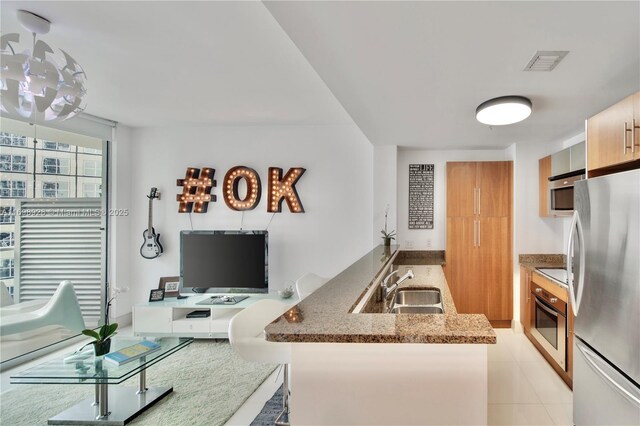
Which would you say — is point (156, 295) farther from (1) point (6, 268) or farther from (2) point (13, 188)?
(2) point (13, 188)

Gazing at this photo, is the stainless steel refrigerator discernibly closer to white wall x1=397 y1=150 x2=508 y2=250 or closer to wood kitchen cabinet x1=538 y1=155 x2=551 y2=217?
wood kitchen cabinet x1=538 y1=155 x2=551 y2=217

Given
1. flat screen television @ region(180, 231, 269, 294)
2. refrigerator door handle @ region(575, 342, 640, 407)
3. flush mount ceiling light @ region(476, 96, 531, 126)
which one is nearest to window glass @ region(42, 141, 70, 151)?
flat screen television @ region(180, 231, 269, 294)

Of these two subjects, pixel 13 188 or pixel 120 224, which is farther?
pixel 120 224

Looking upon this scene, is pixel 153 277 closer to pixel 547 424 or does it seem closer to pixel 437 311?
pixel 437 311

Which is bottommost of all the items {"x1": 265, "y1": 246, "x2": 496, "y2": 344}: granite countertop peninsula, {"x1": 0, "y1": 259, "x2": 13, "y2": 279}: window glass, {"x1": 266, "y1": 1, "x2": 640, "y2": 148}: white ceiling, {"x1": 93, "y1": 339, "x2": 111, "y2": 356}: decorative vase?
{"x1": 93, "y1": 339, "x2": 111, "y2": 356}: decorative vase

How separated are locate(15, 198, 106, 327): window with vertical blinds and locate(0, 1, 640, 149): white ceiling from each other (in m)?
1.39

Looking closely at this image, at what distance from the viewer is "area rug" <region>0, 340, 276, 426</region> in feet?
8.71

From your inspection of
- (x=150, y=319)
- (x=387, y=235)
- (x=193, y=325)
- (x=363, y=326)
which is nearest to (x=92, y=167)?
(x=150, y=319)

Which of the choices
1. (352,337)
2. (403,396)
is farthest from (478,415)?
(352,337)

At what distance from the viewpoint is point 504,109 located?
2.71 meters

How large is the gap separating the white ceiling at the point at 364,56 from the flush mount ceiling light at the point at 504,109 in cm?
9

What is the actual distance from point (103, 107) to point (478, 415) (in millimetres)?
4385

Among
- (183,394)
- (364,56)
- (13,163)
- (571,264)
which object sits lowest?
(183,394)

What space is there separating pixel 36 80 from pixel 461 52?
2.35m
